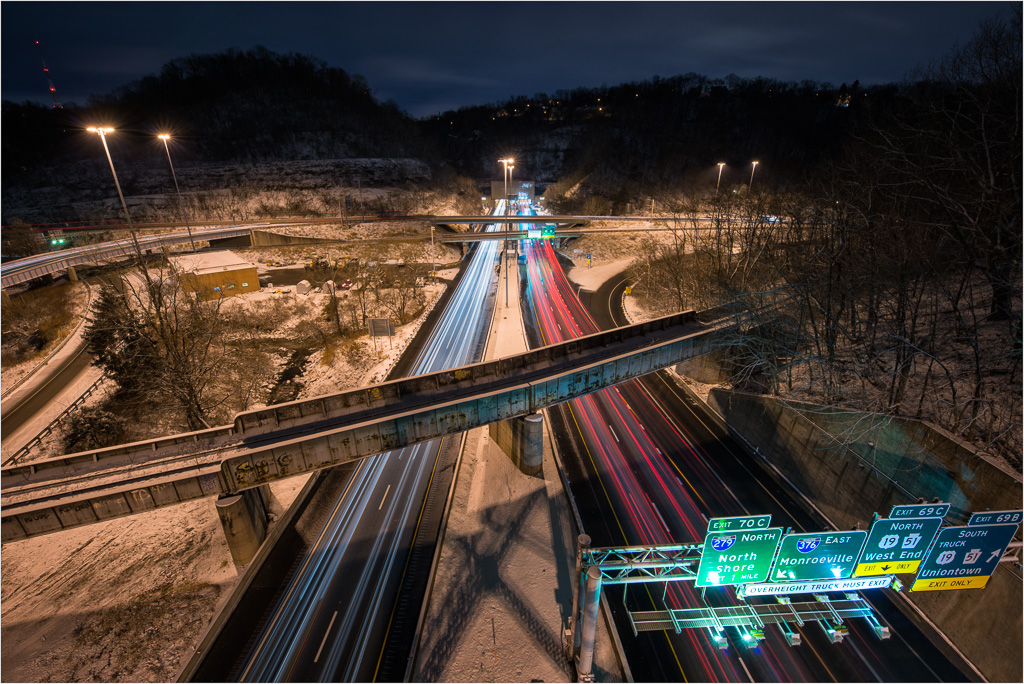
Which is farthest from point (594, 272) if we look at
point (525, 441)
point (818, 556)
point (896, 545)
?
point (818, 556)

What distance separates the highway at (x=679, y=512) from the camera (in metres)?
14.2

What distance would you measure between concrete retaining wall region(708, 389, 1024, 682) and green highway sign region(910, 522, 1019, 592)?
21.1 ft

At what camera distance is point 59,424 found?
77.9 ft

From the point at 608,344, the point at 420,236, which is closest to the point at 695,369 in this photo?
the point at 608,344

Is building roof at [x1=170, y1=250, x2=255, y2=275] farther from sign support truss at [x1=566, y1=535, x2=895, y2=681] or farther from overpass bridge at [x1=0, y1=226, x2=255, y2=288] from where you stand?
sign support truss at [x1=566, y1=535, x2=895, y2=681]

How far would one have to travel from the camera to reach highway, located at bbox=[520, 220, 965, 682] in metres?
14.2

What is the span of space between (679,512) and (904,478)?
9.87 meters

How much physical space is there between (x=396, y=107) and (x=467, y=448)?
152 m

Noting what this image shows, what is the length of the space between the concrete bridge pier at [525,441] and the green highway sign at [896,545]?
13559mm

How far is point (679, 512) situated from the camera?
20094mm

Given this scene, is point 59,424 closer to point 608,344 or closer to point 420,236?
point 608,344

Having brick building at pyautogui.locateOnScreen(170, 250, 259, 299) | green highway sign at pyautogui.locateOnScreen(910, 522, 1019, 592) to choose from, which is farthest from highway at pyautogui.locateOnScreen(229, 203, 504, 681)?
brick building at pyautogui.locateOnScreen(170, 250, 259, 299)

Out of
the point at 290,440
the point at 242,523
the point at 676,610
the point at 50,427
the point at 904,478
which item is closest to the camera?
the point at 676,610

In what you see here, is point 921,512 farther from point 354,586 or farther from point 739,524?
point 354,586
